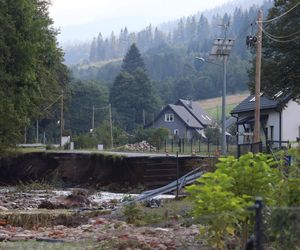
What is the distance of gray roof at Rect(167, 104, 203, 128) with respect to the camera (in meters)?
100

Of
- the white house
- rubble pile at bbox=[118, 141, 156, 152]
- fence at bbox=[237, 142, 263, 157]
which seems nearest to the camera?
fence at bbox=[237, 142, 263, 157]

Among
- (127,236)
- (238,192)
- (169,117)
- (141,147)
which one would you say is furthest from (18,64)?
(169,117)

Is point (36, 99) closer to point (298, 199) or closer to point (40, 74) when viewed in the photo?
point (40, 74)

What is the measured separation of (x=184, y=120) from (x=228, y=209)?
91352 mm

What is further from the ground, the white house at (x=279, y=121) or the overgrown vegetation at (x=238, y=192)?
the white house at (x=279, y=121)

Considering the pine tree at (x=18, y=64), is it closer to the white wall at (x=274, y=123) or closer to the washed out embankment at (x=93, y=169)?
the washed out embankment at (x=93, y=169)

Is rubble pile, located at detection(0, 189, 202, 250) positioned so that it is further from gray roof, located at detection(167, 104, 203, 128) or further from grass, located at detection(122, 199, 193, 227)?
gray roof, located at detection(167, 104, 203, 128)

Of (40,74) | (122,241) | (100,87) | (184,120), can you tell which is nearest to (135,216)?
(122,241)

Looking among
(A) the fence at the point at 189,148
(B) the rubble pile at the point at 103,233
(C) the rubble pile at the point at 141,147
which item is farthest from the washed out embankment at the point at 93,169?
(B) the rubble pile at the point at 103,233

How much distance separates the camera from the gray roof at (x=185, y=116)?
100125mm

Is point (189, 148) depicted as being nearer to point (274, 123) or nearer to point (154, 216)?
point (274, 123)

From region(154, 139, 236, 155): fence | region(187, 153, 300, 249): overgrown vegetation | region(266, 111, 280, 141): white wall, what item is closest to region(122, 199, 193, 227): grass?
region(187, 153, 300, 249): overgrown vegetation

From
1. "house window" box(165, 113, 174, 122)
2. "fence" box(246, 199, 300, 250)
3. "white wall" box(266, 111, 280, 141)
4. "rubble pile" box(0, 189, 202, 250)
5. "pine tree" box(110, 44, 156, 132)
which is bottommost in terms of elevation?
"rubble pile" box(0, 189, 202, 250)

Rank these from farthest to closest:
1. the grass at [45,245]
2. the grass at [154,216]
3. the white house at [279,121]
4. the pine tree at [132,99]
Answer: the pine tree at [132,99]
the white house at [279,121]
the grass at [154,216]
the grass at [45,245]
